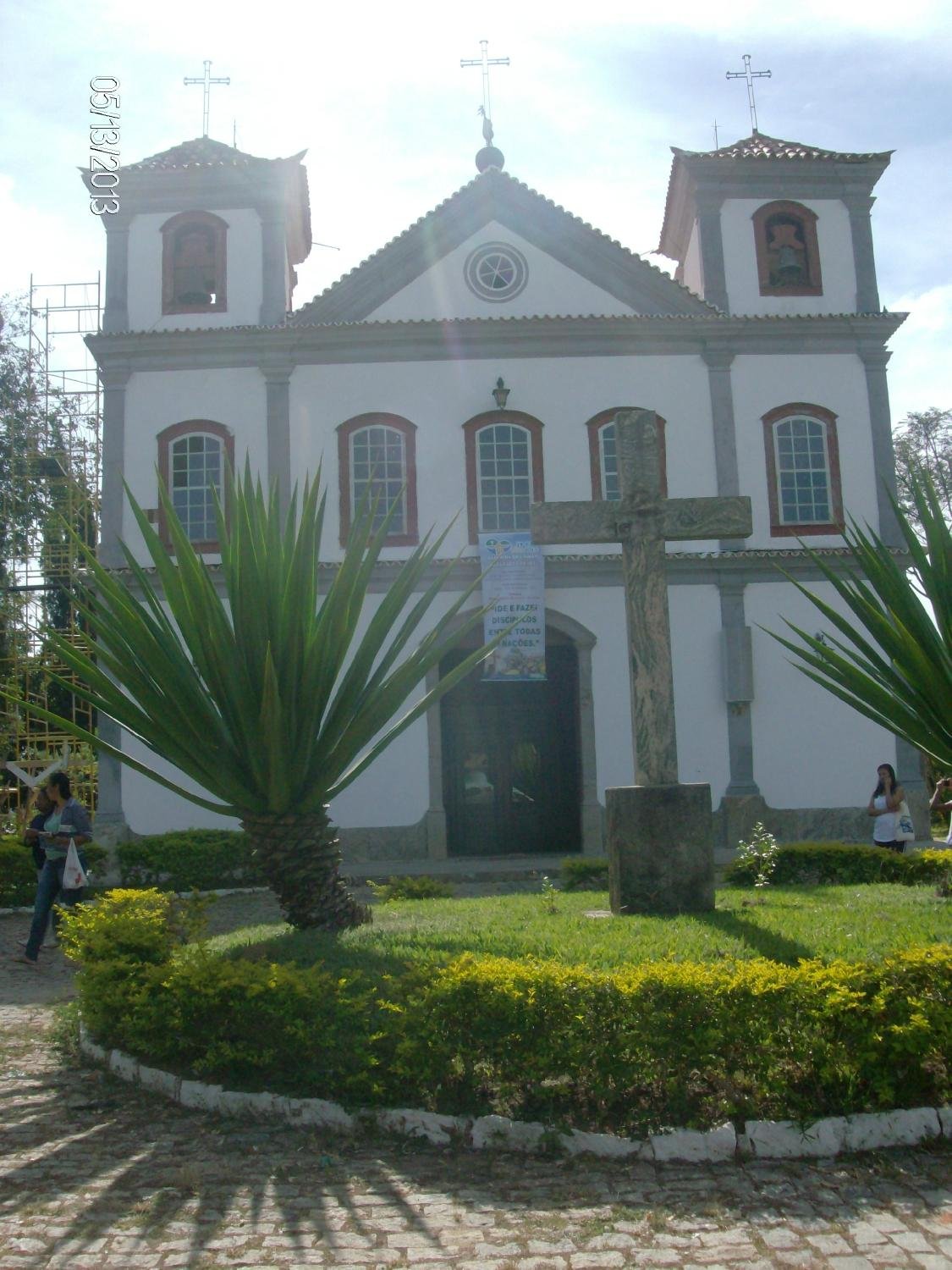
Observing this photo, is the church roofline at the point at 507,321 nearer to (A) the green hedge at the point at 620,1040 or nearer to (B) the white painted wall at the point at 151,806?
(B) the white painted wall at the point at 151,806

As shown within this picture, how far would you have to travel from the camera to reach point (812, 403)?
1795 centimetres

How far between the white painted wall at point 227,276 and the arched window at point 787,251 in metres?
8.00

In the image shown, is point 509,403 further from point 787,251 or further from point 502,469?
point 787,251

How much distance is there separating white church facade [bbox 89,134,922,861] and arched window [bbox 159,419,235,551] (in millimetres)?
38

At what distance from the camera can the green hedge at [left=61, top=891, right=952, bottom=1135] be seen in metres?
4.60

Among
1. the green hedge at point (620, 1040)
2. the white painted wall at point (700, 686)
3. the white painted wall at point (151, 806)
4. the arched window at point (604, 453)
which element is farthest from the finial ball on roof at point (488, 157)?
the green hedge at point (620, 1040)

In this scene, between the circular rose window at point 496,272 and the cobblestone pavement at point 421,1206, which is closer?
the cobblestone pavement at point 421,1206

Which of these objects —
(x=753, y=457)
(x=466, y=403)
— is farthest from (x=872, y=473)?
(x=466, y=403)

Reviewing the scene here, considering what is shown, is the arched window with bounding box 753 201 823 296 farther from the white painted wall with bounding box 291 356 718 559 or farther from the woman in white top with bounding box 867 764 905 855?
the woman in white top with bounding box 867 764 905 855

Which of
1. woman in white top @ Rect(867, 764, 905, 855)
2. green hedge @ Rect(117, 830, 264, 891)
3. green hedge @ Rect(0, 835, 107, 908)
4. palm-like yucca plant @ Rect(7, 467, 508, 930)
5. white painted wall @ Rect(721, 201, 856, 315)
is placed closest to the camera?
palm-like yucca plant @ Rect(7, 467, 508, 930)

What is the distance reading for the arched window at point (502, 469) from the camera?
17453 millimetres

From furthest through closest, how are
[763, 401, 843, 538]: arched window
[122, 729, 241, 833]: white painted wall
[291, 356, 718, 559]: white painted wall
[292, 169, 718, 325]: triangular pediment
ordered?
[292, 169, 718, 325]: triangular pediment
[763, 401, 843, 538]: arched window
[291, 356, 718, 559]: white painted wall
[122, 729, 241, 833]: white painted wall

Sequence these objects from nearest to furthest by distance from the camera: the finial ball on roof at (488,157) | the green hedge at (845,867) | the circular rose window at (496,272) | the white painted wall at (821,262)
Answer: the green hedge at (845,867)
the circular rose window at (496,272)
the white painted wall at (821,262)
the finial ball on roof at (488,157)

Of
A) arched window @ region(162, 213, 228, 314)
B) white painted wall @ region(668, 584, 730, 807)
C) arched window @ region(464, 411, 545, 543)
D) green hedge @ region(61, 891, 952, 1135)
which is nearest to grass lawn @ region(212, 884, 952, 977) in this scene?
green hedge @ region(61, 891, 952, 1135)
